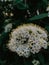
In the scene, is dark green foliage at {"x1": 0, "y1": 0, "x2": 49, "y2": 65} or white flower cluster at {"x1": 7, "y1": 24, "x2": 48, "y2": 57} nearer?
white flower cluster at {"x1": 7, "y1": 24, "x2": 48, "y2": 57}

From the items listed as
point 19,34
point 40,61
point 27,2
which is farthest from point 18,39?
point 27,2

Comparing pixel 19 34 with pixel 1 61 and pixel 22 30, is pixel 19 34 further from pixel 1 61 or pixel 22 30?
pixel 1 61

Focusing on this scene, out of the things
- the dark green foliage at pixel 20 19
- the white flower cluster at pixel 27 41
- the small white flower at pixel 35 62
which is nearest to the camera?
the white flower cluster at pixel 27 41

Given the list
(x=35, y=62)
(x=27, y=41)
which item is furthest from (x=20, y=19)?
(x=27, y=41)

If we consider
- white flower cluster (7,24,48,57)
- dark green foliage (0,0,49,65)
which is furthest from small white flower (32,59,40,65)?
white flower cluster (7,24,48,57)

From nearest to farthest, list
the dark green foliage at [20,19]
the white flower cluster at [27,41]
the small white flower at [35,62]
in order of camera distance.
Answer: the white flower cluster at [27,41] → the small white flower at [35,62] → the dark green foliage at [20,19]

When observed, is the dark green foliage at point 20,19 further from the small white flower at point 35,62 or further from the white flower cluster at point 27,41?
the white flower cluster at point 27,41

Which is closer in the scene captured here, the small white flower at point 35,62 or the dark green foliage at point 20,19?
the small white flower at point 35,62

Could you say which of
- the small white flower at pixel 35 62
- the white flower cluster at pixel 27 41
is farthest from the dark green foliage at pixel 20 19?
the white flower cluster at pixel 27 41

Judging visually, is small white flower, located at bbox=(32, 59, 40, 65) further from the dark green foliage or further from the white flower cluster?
the white flower cluster
